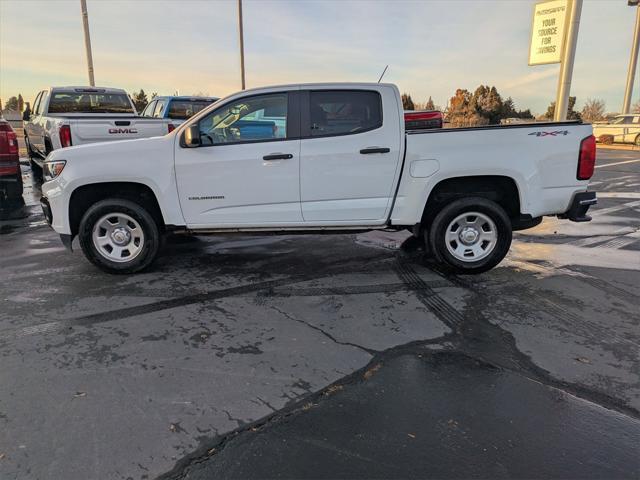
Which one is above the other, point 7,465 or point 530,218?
point 530,218

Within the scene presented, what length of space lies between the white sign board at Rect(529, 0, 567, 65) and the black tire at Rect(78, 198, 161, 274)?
13608 millimetres

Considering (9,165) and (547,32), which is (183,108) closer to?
(9,165)

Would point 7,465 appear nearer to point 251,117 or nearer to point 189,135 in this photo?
point 189,135

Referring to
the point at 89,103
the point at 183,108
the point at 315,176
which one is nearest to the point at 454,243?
the point at 315,176

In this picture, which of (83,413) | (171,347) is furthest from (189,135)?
(83,413)

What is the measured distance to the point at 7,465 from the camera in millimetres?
2457

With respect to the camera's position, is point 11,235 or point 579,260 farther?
point 11,235

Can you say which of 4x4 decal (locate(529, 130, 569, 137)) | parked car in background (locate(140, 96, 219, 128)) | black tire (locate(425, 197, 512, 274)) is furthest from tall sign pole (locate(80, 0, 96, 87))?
4x4 decal (locate(529, 130, 569, 137))

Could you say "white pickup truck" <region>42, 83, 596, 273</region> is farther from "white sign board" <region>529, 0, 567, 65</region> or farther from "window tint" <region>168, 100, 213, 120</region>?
"white sign board" <region>529, 0, 567, 65</region>

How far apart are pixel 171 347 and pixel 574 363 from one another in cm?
302

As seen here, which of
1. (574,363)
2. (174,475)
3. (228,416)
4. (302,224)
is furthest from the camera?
(302,224)

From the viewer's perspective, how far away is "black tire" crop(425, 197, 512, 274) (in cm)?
529

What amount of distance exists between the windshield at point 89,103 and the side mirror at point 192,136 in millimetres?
7711

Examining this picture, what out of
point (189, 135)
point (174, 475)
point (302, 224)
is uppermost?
point (189, 135)
